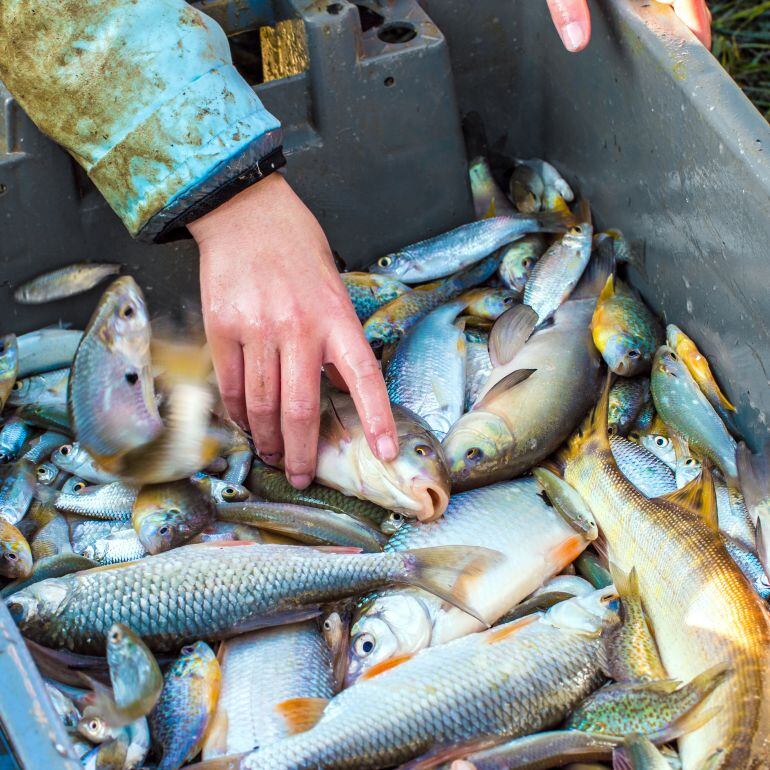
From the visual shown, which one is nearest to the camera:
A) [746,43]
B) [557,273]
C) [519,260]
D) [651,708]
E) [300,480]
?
[651,708]

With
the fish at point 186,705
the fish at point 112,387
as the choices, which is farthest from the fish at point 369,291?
the fish at point 186,705

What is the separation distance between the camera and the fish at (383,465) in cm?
196

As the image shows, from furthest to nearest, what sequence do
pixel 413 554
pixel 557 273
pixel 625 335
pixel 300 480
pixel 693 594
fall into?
pixel 557 273, pixel 625 335, pixel 300 480, pixel 413 554, pixel 693 594

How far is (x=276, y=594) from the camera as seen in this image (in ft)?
6.19

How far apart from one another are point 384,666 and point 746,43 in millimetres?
3280

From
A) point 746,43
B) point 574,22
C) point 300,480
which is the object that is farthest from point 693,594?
point 746,43

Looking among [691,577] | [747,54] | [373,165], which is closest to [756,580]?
[691,577]

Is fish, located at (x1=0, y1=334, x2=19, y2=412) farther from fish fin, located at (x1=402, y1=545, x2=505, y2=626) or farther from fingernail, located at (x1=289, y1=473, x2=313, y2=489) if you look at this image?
fish fin, located at (x1=402, y1=545, x2=505, y2=626)

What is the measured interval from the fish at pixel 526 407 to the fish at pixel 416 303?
242 mm

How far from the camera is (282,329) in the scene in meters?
1.87

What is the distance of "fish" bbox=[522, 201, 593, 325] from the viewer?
2.51 metres

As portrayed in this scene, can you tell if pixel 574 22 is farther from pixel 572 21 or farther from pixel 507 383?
pixel 507 383

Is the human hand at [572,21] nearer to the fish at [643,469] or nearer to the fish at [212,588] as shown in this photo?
the fish at [643,469]

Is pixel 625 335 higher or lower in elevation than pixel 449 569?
higher
